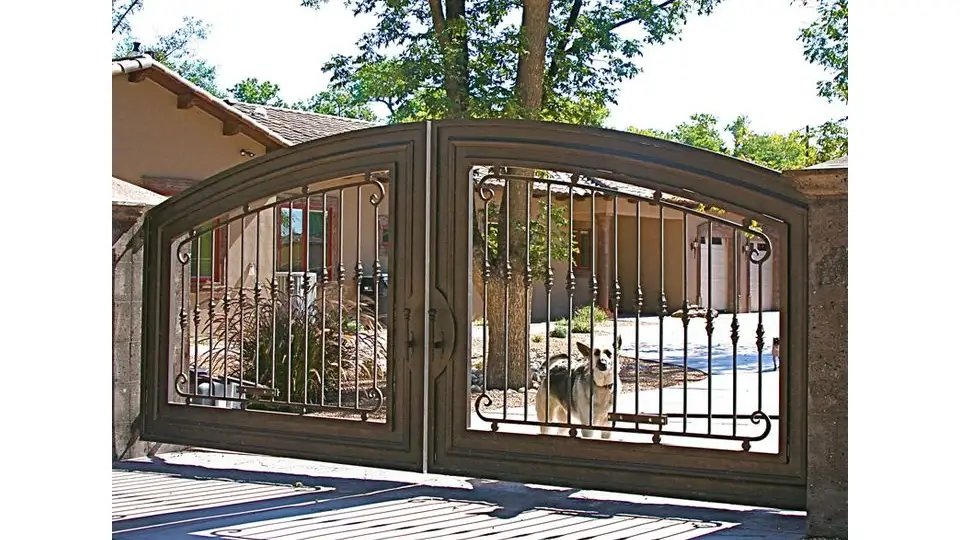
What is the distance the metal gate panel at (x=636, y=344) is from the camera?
4.77m

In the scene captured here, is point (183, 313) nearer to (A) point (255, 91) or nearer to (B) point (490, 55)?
(B) point (490, 55)

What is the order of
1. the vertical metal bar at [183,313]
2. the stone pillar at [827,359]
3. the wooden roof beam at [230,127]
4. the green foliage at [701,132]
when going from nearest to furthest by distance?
the stone pillar at [827,359]
the vertical metal bar at [183,313]
the wooden roof beam at [230,127]
the green foliage at [701,132]

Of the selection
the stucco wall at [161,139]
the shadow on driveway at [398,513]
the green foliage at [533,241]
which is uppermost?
the stucco wall at [161,139]

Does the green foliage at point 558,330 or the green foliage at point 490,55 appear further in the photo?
the green foliage at point 558,330

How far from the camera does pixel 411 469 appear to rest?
5555mm

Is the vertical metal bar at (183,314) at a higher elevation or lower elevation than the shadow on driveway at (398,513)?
higher

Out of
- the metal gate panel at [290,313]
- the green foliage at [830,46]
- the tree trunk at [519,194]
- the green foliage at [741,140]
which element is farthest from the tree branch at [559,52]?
the green foliage at [741,140]

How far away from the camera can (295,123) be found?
61.9 ft

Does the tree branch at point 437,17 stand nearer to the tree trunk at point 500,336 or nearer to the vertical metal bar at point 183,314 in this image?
the tree trunk at point 500,336

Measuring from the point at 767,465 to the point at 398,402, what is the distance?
1.88 m

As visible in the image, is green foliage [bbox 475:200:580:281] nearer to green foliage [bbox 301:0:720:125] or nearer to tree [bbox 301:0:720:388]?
tree [bbox 301:0:720:388]

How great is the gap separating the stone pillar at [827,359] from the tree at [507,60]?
5.71 meters

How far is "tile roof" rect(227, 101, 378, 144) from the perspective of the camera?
17.7m
